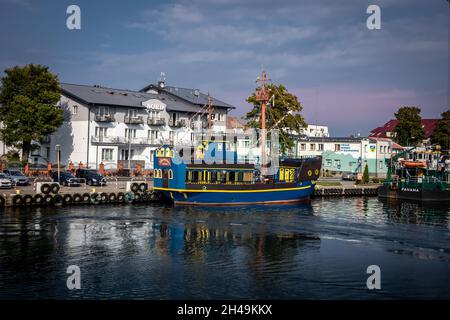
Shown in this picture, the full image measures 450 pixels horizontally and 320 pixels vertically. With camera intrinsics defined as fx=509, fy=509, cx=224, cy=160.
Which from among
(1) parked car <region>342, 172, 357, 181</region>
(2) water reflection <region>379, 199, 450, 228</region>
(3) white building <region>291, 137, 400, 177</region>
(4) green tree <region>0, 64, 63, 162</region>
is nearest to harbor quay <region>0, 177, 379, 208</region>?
(4) green tree <region>0, 64, 63, 162</region>

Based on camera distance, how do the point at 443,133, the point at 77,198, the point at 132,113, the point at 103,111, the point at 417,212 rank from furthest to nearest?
the point at 443,133 < the point at 132,113 < the point at 103,111 < the point at 417,212 < the point at 77,198

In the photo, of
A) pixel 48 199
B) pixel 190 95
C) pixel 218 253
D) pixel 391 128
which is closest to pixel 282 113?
pixel 190 95

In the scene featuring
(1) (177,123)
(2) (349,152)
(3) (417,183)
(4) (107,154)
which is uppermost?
(1) (177,123)

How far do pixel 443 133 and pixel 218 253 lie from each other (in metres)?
91.3

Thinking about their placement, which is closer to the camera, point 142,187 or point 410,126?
point 142,187

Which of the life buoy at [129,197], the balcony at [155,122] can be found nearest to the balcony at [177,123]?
the balcony at [155,122]

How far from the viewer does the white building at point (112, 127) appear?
3061 inches

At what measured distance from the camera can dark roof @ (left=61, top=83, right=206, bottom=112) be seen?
79.4 meters

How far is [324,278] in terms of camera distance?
25.5 metres

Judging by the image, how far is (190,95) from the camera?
10162 cm

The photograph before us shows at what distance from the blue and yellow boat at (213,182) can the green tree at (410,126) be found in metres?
A: 62.8

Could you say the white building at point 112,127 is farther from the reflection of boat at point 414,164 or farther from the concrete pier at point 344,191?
the reflection of boat at point 414,164

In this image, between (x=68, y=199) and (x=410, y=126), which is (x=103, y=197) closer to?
(x=68, y=199)
